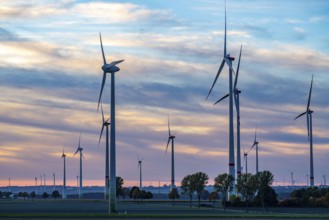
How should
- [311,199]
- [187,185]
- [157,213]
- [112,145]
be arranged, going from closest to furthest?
[112,145]
[157,213]
[311,199]
[187,185]

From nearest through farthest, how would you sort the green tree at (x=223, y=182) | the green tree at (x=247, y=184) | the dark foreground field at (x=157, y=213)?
the dark foreground field at (x=157, y=213), the green tree at (x=247, y=184), the green tree at (x=223, y=182)

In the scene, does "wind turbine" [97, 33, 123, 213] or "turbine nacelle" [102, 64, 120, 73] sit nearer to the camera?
"wind turbine" [97, 33, 123, 213]

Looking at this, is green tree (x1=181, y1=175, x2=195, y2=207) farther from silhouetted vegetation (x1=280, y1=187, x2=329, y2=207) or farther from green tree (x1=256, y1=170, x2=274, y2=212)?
green tree (x1=256, y1=170, x2=274, y2=212)

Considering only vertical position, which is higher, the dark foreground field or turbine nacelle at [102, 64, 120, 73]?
turbine nacelle at [102, 64, 120, 73]

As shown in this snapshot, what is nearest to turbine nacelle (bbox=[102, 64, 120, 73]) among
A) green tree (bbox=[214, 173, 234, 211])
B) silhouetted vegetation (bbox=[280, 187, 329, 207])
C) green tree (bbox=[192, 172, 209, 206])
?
green tree (bbox=[214, 173, 234, 211])

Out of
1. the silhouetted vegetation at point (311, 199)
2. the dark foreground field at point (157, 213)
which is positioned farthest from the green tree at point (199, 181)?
the dark foreground field at point (157, 213)

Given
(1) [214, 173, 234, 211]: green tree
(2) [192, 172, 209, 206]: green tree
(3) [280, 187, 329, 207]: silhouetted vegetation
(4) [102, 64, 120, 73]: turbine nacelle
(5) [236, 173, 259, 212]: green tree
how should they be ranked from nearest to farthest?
(4) [102, 64, 120, 73]: turbine nacelle → (5) [236, 173, 259, 212]: green tree → (1) [214, 173, 234, 211]: green tree → (3) [280, 187, 329, 207]: silhouetted vegetation → (2) [192, 172, 209, 206]: green tree

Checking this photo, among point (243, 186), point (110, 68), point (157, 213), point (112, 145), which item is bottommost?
point (157, 213)

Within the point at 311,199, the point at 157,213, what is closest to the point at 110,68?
the point at 157,213

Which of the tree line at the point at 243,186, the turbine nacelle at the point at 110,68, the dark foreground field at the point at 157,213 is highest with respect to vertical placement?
the turbine nacelle at the point at 110,68

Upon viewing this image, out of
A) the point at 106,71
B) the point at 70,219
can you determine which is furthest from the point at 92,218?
the point at 106,71

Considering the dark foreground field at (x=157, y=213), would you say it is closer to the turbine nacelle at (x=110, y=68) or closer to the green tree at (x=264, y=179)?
the green tree at (x=264, y=179)

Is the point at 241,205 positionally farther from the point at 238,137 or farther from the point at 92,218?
the point at 92,218

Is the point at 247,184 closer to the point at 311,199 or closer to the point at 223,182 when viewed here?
the point at 223,182
